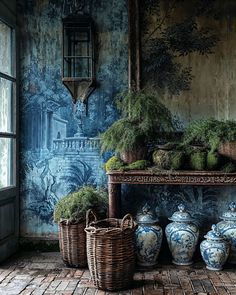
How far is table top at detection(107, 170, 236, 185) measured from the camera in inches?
151

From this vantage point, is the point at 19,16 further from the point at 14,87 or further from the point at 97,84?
the point at 97,84

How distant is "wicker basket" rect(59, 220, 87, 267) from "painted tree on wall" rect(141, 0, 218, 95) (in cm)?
174

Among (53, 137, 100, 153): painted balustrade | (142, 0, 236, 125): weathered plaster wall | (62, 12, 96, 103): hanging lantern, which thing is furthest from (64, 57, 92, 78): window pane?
(142, 0, 236, 125): weathered plaster wall

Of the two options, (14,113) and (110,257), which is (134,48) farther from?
(110,257)

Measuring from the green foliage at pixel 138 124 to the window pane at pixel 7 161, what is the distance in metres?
1.05

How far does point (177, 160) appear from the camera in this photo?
3885mm

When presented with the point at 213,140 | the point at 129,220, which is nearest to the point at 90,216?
the point at 129,220

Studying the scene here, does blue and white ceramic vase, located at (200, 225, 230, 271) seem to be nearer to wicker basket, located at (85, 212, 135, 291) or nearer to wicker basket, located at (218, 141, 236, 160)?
wicker basket, located at (218, 141, 236, 160)

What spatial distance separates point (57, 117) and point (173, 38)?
1.55 m

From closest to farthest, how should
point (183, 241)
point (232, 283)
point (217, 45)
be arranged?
point (232, 283) → point (183, 241) → point (217, 45)

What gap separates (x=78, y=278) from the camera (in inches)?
143

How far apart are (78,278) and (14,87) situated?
2.16 m

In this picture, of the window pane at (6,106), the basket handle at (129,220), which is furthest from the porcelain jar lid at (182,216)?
the window pane at (6,106)

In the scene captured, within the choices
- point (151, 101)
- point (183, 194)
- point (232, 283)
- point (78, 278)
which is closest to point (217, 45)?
point (151, 101)
